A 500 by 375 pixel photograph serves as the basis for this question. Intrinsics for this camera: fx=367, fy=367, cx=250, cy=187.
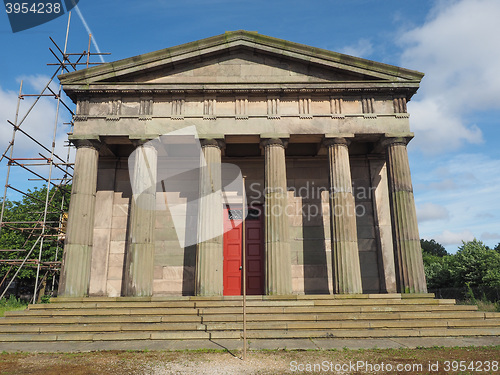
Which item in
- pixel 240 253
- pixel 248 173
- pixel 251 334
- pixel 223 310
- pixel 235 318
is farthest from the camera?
pixel 248 173

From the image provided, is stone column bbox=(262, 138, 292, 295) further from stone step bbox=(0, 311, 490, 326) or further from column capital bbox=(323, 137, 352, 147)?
stone step bbox=(0, 311, 490, 326)

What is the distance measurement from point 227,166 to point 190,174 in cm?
198

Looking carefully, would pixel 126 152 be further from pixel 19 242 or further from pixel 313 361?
pixel 19 242

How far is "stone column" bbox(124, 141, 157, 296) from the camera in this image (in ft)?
49.2

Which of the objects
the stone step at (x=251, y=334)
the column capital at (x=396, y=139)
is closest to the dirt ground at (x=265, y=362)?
the stone step at (x=251, y=334)

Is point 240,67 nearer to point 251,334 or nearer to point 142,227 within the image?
point 142,227

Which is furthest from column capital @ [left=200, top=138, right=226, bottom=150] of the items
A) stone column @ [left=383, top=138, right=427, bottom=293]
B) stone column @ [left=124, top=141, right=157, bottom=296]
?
stone column @ [left=383, top=138, right=427, bottom=293]

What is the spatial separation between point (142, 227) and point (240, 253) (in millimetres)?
5037

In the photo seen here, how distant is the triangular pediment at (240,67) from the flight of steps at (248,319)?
9.61m

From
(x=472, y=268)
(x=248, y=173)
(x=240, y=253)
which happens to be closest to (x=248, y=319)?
(x=240, y=253)

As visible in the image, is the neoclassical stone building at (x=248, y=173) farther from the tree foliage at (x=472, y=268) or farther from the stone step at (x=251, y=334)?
the tree foliage at (x=472, y=268)

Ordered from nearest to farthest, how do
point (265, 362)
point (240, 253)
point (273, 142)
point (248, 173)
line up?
point (265, 362) < point (273, 142) < point (240, 253) < point (248, 173)

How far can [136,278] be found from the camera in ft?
49.1

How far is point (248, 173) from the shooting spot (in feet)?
63.0
